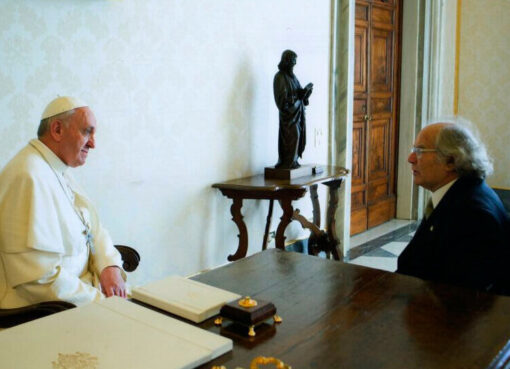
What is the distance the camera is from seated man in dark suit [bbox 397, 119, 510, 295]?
2.05m

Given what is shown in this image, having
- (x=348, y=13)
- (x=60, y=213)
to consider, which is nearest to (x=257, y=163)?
(x=348, y=13)

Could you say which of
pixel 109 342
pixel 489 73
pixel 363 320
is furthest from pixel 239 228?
pixel 489 73

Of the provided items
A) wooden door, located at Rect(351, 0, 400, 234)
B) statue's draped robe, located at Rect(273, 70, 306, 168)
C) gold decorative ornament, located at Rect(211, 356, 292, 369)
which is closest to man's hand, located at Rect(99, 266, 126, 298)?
gold decorative ornament, located at Rect(211, 356, 292, 369)

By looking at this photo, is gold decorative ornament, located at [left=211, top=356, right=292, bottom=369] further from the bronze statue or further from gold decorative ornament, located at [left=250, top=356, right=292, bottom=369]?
the bronze statue

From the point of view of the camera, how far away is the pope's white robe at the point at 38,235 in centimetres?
218

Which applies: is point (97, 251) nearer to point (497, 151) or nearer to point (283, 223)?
point (283, 223)

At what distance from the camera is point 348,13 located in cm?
499

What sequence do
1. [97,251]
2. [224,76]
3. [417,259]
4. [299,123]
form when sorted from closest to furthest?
1. [417,259]
2. [97,251]
3. [224,76]
4. [299,123]

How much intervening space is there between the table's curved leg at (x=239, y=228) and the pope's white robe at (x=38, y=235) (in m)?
1.55

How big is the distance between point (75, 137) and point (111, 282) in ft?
2.11

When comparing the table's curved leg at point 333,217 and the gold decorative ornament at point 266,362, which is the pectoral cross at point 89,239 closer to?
the gold decorative ornament at point 266,362

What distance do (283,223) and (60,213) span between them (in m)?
1.92

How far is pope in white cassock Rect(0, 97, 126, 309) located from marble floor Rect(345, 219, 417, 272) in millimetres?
2755

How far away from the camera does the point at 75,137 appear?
2447mm
